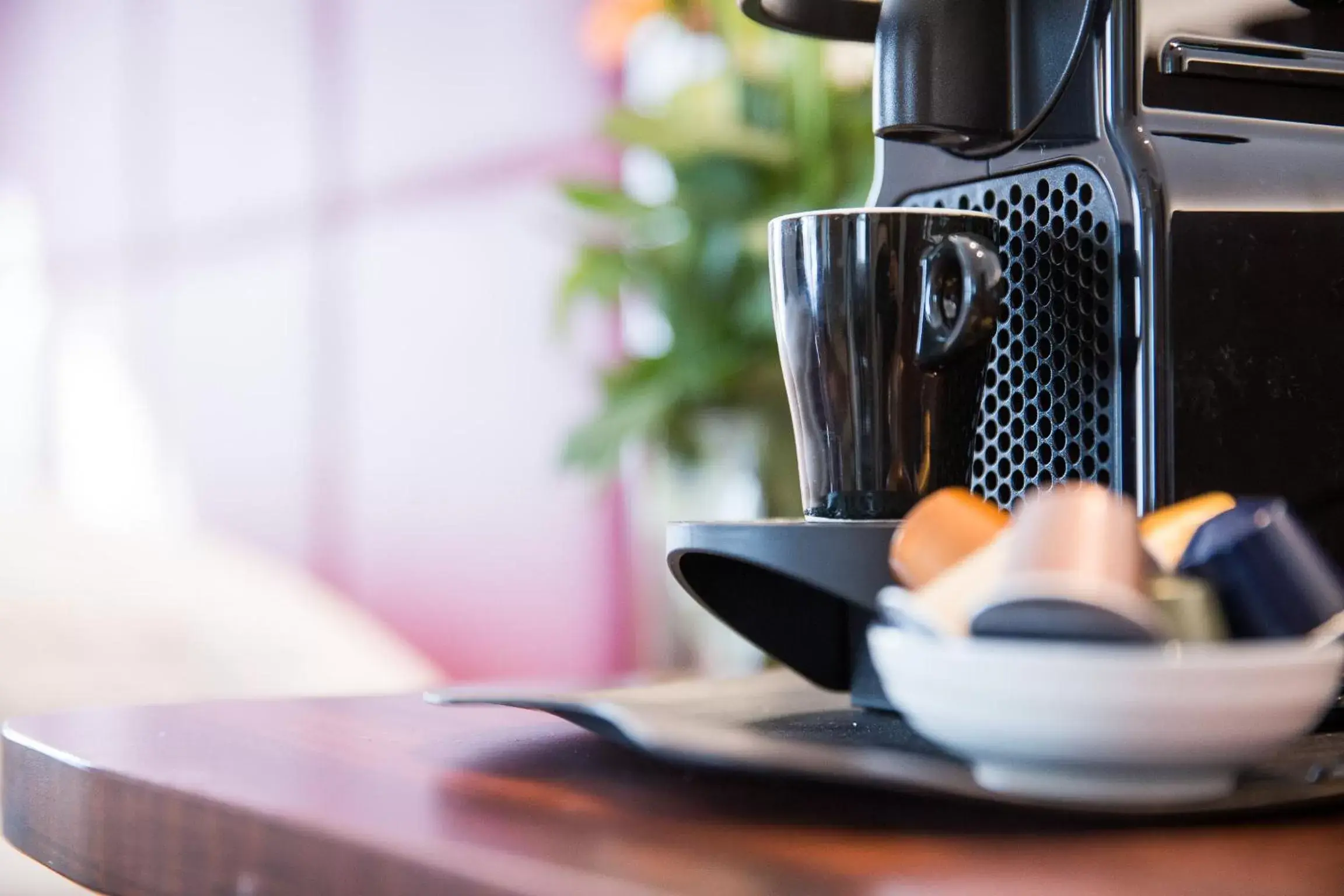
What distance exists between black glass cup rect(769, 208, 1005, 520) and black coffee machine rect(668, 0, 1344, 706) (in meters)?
0.04

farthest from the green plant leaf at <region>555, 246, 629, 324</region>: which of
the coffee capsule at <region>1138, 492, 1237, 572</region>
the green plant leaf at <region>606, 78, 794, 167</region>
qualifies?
the coffee capsule at <region>1138, 492, 1237, 572</region>

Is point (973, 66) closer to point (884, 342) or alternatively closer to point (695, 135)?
point (884, 342)

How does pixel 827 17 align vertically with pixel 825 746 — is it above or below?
above

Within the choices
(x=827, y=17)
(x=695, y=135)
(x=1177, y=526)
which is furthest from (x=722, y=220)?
(x=1177, y=526)

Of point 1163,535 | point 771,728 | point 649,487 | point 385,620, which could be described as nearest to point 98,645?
point 771,728

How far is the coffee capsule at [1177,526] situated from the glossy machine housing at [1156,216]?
9 cm

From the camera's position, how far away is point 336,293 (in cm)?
327

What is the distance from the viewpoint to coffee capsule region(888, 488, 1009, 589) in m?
0.40

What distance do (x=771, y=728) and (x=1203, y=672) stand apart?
0.64 feet

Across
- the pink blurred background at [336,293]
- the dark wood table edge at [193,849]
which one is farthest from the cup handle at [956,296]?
the pink blurred background at [336,293]

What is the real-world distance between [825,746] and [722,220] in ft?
4.97

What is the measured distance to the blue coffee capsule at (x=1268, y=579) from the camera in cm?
37

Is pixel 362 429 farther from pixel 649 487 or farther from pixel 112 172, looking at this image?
pixel 112 172

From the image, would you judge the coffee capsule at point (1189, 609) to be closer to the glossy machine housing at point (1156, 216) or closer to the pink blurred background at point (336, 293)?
the glossy machine housing at point (1156, 216)
